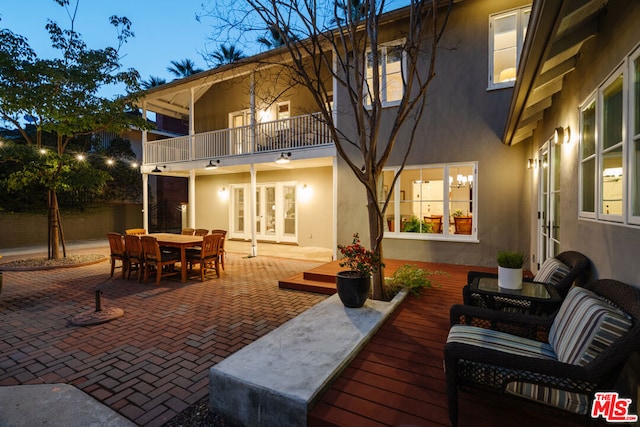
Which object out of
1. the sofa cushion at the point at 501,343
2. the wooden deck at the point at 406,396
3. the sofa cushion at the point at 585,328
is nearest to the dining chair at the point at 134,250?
the wooden deck at the point at 406,396

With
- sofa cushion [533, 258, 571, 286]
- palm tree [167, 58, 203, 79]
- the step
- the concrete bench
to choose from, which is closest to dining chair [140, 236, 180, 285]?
the step

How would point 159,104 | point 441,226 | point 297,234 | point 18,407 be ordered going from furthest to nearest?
point 159,104 → point 297,234 → point 441,226 → point 18,407

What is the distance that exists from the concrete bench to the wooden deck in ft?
0.35

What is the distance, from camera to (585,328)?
1810mm

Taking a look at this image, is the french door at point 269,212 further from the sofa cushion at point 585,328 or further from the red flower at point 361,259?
the sofa cushion at point 585,328

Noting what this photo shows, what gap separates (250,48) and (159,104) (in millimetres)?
8922

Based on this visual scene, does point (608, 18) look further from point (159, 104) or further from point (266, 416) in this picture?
point (159, 104)

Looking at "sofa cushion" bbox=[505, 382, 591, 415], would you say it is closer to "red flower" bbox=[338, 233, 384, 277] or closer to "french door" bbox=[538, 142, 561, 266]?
"red flower" bbox=[338, 233, 384, 277]

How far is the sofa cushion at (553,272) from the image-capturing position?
3058 millimetres

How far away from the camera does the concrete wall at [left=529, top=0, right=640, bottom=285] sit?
6.74ft

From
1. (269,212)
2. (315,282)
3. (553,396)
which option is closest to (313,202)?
(269,212)

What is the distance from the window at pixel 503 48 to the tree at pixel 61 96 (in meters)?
8.88

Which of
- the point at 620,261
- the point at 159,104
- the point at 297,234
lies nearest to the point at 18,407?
the point at 620,261

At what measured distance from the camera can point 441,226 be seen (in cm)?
695
